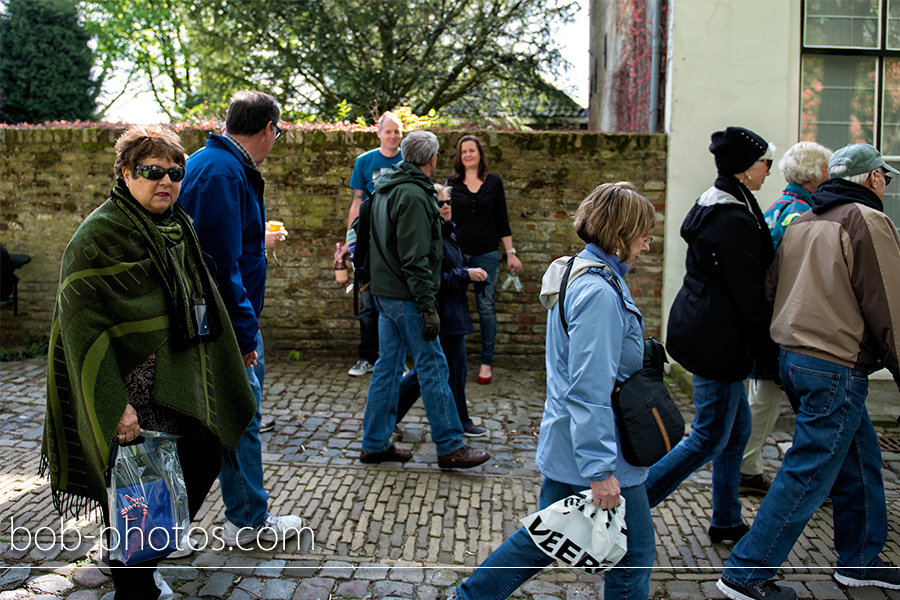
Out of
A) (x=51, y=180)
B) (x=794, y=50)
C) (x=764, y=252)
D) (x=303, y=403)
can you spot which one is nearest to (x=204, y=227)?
(x=764, y=252)

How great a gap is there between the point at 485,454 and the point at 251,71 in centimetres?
1085

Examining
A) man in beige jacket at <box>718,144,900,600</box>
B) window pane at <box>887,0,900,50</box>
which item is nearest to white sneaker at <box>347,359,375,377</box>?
man in beige jacket at <box>718,144,900,600</box>

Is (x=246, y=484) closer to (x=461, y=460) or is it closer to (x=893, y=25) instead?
(x=461, y=460)

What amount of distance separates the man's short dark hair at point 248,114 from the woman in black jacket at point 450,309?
56.0 inches

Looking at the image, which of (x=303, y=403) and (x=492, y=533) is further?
(x=303, y=403)

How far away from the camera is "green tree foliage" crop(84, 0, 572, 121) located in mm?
12164

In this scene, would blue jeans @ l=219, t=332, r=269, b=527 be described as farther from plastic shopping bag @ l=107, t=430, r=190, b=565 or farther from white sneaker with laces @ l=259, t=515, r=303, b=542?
plastic shopping bag @ l=107, t=430, r=190, b=565

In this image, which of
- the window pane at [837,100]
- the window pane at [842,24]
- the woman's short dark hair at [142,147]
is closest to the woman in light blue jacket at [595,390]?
the woman's short dark hair at [142,147]

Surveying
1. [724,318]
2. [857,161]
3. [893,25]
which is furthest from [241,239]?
[893,25]

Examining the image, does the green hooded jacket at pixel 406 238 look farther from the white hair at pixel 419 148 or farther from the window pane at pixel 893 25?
the window pane at pixel 893 25

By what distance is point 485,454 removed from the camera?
427 cm

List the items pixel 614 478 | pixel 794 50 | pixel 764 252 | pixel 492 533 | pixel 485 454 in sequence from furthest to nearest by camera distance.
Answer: pixel 794 50 → pixel 485 454 → pixel 492 533 → pixel 764 252 → pixel 614 478

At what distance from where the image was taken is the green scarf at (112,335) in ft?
7.48

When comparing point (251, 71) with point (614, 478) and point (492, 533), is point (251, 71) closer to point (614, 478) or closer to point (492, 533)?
point (492, 533)
